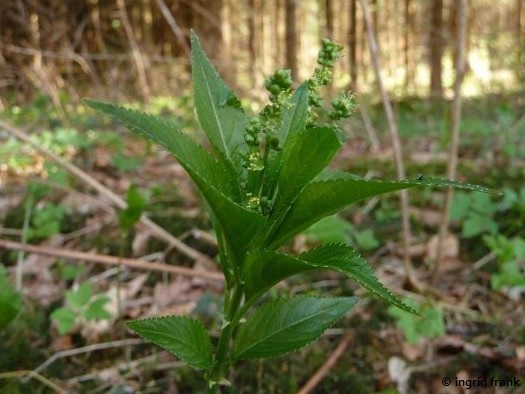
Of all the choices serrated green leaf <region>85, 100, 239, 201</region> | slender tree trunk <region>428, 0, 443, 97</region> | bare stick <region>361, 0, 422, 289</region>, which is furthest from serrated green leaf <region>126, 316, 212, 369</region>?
slender tree trunk <region>428, 0, 443, 97</region>

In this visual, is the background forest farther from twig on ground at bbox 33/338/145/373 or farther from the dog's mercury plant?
the dog's mercury plant

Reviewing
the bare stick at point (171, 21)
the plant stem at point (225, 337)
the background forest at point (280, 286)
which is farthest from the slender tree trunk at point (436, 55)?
the plant stem at point (225, 337)

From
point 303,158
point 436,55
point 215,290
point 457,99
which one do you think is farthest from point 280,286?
point 436,55

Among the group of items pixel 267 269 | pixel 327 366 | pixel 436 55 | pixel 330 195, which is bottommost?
pixel 327 366

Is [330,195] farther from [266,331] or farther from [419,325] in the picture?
[419,325]

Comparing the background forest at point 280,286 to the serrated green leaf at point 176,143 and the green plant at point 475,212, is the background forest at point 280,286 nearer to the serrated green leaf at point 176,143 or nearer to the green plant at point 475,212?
the green plant at point 475,212

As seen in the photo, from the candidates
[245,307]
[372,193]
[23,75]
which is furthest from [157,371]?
[23,75]
